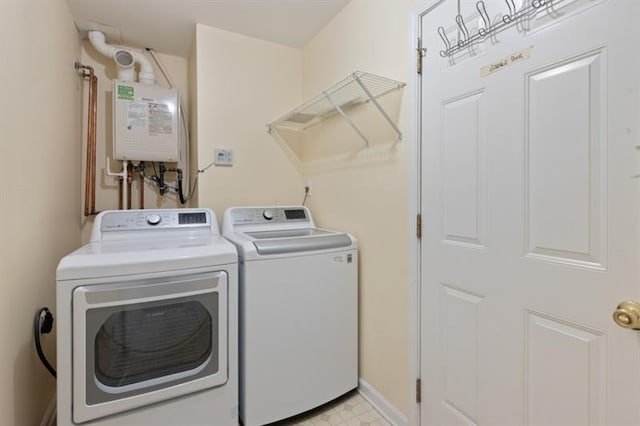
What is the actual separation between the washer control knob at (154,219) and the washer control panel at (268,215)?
443 millimetres

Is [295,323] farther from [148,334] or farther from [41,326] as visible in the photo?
[41,326]

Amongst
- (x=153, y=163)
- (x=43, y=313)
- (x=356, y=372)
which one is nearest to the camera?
(x=43, y=313)

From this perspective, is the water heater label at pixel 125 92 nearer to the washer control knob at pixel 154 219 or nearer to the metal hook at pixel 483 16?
the washer control knob at pixel 154 219

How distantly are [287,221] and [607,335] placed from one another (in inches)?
68.8

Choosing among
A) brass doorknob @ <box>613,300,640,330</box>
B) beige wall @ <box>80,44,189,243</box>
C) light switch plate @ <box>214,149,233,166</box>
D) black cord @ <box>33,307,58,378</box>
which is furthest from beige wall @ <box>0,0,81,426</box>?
brass doorknob @ <box>613,300,640,330</box>

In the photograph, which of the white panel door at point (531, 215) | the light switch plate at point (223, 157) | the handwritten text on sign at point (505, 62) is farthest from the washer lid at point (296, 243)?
the handwritten text on sign at point (505, 62)

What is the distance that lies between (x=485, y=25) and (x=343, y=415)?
200 centimetres

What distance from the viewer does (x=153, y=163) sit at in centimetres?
256

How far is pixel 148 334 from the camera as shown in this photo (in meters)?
1.35

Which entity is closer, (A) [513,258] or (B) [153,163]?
(A) [513,258]

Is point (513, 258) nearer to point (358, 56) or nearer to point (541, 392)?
point (541, 392)

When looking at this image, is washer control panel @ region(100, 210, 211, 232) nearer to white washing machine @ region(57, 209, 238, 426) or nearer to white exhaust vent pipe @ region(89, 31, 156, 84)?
white washing machine @ region(57, 209, 238, 426)

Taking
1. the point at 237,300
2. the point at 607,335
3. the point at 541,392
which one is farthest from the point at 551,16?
the point at 237,300

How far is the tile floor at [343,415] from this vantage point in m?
1.67
